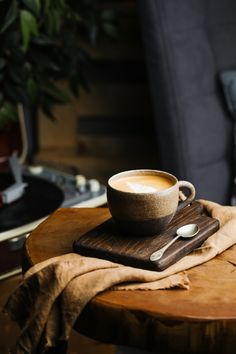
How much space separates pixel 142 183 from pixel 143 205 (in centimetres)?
9

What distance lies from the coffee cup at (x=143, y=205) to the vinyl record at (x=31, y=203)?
0.54 metres

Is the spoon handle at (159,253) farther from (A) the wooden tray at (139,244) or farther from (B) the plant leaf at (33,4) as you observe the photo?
(B) the plant leaf at (33,4)

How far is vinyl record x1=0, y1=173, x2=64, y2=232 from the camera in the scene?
5.36 ft

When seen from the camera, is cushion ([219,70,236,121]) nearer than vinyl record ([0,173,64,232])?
No

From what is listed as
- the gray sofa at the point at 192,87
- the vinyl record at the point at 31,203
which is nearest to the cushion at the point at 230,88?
the gray sofa at the point at 192,87

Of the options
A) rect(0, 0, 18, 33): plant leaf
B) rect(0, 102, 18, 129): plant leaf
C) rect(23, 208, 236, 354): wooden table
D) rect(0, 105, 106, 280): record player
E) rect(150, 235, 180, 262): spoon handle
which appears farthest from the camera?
rect(0, 102, 18, 129): plant leaf

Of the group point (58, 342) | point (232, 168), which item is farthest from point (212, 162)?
point (58, 342)

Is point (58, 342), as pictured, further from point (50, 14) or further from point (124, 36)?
point (124, 36)

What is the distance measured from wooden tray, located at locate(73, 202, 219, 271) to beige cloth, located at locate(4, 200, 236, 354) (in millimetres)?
18

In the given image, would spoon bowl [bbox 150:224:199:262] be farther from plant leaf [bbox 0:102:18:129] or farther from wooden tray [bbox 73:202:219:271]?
plant leaf [bbox 0:102:18:129]

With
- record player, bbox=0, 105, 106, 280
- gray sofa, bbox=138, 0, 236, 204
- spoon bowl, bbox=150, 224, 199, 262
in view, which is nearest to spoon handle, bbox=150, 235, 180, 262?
spoon bowl, bbox=150, 224, 199, 262

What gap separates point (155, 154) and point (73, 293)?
5.45ft

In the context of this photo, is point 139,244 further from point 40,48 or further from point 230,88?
point 40,48

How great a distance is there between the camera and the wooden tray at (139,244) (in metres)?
1.04
